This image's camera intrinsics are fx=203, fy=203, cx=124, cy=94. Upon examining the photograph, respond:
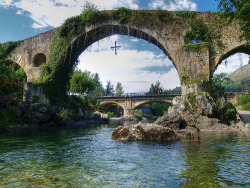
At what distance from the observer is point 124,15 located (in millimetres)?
19688

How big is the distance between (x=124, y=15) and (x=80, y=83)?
20.8 meters

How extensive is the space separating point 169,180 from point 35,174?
2.77 metres

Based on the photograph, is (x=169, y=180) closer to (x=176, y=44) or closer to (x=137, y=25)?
(x=176, y=44)

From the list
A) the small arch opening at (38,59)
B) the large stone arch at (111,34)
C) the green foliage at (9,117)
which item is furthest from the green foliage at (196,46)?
the small arch opening at (38,59)

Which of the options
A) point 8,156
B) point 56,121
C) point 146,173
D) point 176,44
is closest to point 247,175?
point 146,173

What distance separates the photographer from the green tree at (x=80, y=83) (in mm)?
38000

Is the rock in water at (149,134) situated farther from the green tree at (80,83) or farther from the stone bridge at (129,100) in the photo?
the stone bridge at (129,100)

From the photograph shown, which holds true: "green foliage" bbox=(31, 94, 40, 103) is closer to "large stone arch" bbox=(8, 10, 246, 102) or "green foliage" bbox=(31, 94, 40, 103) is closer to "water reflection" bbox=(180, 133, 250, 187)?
"large stone arch" bbox=(8, 10, 246, 102)

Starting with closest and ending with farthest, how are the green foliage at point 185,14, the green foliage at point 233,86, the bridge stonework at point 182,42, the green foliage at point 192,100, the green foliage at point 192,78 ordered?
the green foliage at point 192,100, the green foliage at point 192,78, the bridge stonework at point 182,42, the green foliage at point 185,14, the green foliage at point 233,86

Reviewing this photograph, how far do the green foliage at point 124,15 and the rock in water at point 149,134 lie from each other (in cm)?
1364

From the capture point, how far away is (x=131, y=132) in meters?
9.07

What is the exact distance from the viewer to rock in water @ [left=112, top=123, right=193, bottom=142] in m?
8.62

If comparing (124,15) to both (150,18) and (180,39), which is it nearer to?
(150,18)

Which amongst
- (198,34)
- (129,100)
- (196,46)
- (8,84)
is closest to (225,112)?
(196,46)
